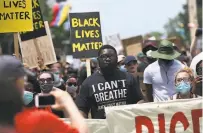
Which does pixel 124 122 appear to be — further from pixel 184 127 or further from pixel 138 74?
pixel 138 74

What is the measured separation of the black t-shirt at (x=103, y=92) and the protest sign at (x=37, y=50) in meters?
3.52

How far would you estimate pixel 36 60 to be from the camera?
39.0 feet

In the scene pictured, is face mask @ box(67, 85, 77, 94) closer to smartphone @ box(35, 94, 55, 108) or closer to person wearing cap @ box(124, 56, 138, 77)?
person wearing cap @ box(124, 56, 138, 77)

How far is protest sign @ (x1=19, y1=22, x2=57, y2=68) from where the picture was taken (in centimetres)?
1168

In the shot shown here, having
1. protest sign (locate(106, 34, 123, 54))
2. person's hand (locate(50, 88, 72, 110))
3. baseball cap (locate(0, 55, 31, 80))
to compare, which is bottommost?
person's hand (locate(50, 88, 72, 110))

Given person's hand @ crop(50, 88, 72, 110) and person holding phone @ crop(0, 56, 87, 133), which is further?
person's hand @ crop(50, 88, 72, 110)

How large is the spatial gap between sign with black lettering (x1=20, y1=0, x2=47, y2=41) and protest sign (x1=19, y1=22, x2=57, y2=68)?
0.32ft

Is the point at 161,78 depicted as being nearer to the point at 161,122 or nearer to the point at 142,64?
the point at 161,122

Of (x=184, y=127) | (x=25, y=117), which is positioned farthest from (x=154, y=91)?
(x=25, y=117)

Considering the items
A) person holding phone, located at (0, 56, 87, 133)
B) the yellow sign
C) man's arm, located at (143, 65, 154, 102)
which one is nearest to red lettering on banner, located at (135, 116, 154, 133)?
man's arm, located at (143, 65, 154, 102)

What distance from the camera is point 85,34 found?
1120 centimetres

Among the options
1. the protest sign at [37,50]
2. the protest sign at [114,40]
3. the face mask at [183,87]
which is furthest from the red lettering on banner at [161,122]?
the protest sign at [114,40]

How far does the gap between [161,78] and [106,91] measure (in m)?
1.14

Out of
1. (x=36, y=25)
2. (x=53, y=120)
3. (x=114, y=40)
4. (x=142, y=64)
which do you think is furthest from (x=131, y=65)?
(x=114, y=40)
